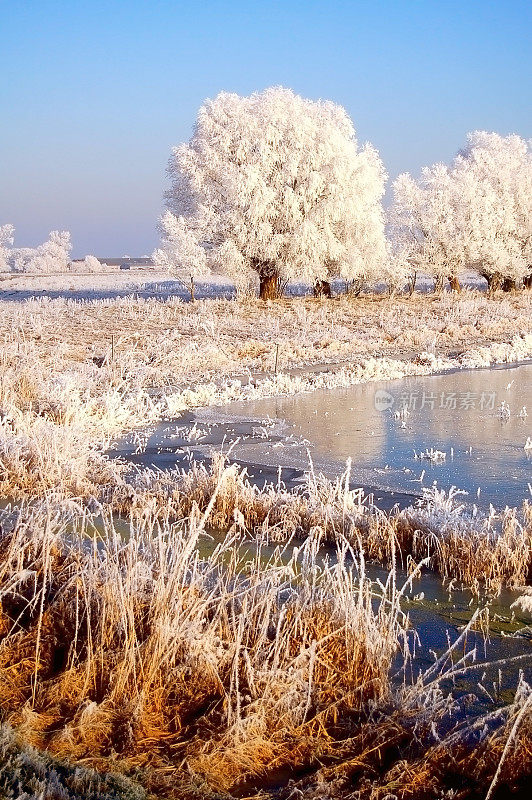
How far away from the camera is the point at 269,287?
3538cm

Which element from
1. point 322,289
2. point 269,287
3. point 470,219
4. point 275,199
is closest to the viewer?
point 275,199

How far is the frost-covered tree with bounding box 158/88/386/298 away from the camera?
33031 millimetres

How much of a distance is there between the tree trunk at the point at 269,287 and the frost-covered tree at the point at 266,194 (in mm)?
43

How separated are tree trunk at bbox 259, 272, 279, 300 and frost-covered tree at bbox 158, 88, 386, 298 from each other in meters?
0.04

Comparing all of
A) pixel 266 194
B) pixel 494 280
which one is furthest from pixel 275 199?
pixel 494 280

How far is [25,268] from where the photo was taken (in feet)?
283

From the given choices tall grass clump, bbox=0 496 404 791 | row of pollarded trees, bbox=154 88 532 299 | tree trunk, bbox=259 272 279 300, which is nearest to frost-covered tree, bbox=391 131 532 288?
row of pollarded trees, bbox=154 88 532 299

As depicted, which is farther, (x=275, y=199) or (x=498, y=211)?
(x=498, y=211)

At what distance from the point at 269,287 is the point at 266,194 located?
4.31 metres

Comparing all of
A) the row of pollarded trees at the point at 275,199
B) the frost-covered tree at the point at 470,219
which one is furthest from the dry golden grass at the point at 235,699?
the frost-covered tree at the point at 470,219

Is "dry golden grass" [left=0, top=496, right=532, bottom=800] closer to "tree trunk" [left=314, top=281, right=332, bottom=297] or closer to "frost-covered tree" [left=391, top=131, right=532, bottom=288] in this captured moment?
"tree trunk" [left=314, top=281, right=332, bottom=297]

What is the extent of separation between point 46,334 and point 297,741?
1950 cm

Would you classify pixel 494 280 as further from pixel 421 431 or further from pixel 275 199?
pixel 421 431

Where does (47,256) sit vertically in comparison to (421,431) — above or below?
above
